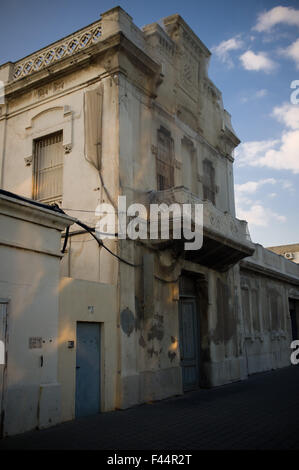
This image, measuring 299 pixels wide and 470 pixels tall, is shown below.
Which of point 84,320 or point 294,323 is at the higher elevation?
point 294,323

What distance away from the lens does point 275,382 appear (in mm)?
14953

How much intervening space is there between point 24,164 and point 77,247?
3.72 metres

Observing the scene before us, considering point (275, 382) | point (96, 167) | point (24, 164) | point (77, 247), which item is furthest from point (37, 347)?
point (275, 382)

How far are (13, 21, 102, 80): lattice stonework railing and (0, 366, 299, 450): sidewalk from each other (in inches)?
388

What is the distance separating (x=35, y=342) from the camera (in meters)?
8.10

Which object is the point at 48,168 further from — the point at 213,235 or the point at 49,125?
the point at 213,235

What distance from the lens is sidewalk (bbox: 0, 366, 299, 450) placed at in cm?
674

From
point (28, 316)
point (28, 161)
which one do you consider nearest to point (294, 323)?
point (28, 161)

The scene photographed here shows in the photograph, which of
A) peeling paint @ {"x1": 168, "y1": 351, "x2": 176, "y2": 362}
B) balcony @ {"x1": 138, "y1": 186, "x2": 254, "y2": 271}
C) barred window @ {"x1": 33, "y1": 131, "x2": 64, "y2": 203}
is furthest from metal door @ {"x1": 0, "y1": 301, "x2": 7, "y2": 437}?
peeling paint @ {"x1": 168, "y1": 351, "x2": 176, "y2": 362}

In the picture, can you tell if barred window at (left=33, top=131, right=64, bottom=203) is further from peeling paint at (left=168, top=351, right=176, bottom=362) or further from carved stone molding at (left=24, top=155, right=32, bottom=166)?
peeling paint at (left=168, top=351, right=176, bottom=362)

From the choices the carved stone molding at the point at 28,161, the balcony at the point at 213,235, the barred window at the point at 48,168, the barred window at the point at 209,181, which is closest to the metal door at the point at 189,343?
the balcony at the point at 213,235

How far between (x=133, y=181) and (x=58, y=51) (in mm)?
4859
